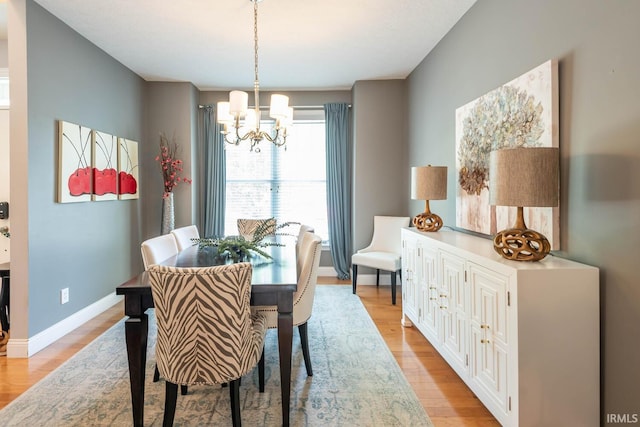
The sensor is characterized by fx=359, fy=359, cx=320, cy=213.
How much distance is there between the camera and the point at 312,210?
17.1 feet

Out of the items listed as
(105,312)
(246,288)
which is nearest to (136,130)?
(105,312)

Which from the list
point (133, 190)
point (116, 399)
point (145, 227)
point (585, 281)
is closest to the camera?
point (585, 281)

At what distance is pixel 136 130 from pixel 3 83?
126 centimetres

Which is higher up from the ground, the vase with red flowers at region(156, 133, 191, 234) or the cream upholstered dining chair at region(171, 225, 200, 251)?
the vase with red flowers at region(156, 133, 191, 234)

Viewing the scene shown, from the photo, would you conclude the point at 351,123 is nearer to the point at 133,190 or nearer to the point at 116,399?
the point at 133,190

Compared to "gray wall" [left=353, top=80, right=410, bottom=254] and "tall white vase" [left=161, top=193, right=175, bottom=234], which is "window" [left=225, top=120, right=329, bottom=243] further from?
"tall white vase" [left=161, top=193, right=175, bottom=234]

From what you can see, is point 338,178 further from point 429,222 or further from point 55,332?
point 55,332

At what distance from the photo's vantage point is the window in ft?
16.9

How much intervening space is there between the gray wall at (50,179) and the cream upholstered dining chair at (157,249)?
1051 mm

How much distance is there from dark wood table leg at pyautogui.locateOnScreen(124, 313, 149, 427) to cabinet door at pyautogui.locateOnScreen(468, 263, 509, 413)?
1.77 metres

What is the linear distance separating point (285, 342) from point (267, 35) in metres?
2.79

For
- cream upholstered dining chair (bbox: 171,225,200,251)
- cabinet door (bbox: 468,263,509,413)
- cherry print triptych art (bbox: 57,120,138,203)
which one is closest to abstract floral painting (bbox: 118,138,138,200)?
cherry print triptych art (bbox: 57,120,138,203)

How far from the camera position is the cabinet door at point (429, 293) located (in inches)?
103

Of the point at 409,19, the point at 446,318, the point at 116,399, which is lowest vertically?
the point at 116,399
